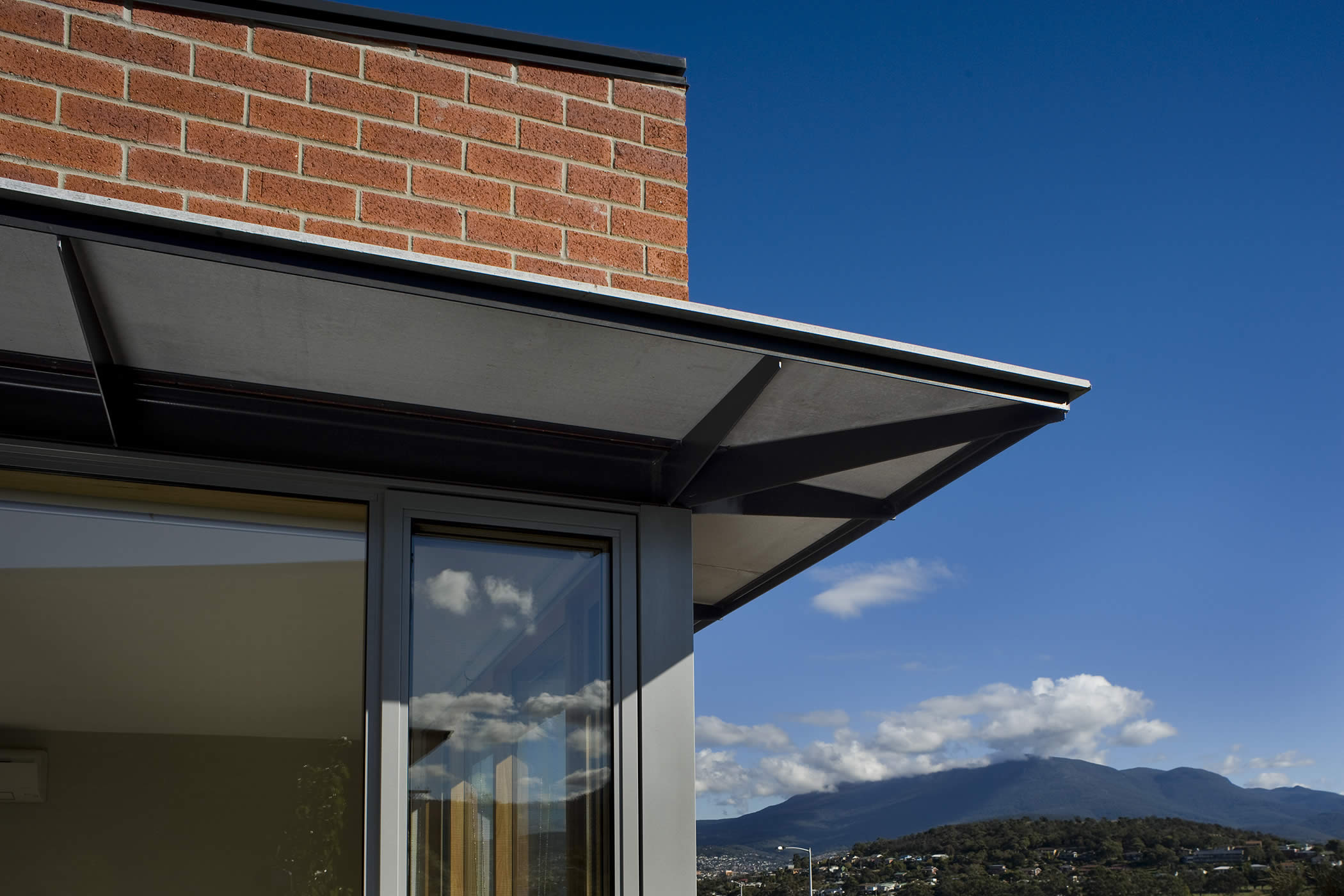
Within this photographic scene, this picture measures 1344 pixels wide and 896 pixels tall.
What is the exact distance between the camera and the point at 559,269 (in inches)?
127

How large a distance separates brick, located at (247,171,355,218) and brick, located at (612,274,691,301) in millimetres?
774

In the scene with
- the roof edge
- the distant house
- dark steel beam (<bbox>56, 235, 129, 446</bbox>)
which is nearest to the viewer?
the roof edge

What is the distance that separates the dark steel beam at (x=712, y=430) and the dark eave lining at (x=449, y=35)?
1162 millimetres

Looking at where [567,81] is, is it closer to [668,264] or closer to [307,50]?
[668,264]

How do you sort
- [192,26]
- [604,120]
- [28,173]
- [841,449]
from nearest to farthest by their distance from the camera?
[28,173] < [192,26] < [841,449] < [604,120]

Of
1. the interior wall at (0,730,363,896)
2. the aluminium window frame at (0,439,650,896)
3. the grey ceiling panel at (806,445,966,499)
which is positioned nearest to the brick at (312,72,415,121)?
the aluminium window frame at (0,439,650,896)

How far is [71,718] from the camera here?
709 cm

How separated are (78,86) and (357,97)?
0.69 m

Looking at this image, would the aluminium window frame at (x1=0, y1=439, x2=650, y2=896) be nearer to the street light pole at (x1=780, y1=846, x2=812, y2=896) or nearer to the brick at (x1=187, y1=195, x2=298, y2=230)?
the brick at (x1=187, y1=195, x2=298, y2=230)

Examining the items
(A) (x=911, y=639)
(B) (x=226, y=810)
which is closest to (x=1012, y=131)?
(B) (x=226, y=810)

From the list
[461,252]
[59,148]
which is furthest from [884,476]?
[59,148]

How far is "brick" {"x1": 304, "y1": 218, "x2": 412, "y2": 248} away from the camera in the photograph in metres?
2.97

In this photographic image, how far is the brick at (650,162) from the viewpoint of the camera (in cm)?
338

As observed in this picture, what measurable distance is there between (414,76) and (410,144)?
0.22 m
